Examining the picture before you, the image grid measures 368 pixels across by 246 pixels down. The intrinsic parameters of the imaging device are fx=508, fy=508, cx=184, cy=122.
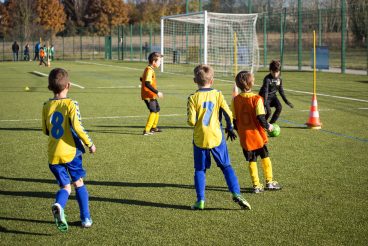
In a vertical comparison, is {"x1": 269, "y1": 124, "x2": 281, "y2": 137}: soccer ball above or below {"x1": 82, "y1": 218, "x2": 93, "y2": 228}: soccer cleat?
above

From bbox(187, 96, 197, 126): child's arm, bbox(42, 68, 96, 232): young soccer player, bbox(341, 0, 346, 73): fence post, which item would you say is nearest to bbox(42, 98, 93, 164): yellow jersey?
bbox(42, 68, 96, 232): young soccer player

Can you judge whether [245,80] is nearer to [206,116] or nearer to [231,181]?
[206,116]

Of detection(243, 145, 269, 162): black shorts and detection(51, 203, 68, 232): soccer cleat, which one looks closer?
detection(51, 203, 68, 232): soccer cleat

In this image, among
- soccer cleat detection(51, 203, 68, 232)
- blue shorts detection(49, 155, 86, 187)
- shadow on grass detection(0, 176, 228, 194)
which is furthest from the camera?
shadow on grass detection(0, 176, 228, 194)

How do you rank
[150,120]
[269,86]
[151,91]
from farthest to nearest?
[151,91], [150,120], [269,86]

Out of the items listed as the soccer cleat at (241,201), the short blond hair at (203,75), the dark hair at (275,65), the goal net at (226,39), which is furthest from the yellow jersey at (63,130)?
the goal net at (226,39)

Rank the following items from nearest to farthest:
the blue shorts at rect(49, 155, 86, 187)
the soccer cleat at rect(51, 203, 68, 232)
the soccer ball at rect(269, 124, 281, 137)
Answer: the soccer cleat at rect(51, 203, 68, 232) → the blue shorts at rect(49, 155, 86, 187) → the soccer ball at rect(269, 124, 281, 137)

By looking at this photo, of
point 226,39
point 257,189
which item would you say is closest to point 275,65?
point 257,189

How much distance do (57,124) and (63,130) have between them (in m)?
0.09

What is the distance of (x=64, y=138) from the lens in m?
5.18

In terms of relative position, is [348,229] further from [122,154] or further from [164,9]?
[164,9]

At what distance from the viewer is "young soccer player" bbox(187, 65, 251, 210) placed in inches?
225

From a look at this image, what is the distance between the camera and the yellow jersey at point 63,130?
16.8ft

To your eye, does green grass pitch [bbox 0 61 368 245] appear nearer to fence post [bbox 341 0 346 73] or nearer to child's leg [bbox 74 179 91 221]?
child's leg [bbox 74 179 91 221]
